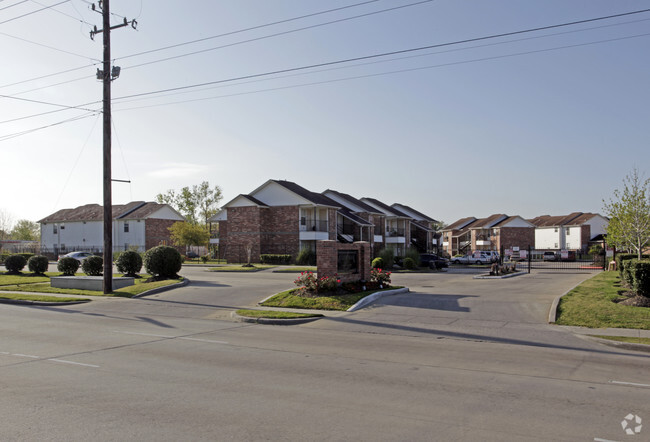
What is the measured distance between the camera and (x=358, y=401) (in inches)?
272

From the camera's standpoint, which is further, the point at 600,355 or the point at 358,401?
the point at 600,355

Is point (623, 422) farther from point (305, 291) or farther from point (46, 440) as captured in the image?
point (305, 291)

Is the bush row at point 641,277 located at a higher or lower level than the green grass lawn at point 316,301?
higher

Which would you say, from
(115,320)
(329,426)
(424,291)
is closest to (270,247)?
(424,291)

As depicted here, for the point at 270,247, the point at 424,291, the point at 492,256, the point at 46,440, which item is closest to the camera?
the point at 46,440

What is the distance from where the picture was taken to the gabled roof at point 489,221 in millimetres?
90494

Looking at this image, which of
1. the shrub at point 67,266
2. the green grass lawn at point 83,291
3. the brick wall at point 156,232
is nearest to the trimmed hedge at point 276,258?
the shrub at point 67,266

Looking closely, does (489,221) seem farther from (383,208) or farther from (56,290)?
(56,290)

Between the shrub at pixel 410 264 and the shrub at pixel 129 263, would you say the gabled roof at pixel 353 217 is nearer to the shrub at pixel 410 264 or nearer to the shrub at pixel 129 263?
the shrub at pixel 410 264

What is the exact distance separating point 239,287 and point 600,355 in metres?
17.0

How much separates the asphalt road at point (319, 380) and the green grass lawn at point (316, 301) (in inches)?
77.2

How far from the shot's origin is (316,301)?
59.8 ft

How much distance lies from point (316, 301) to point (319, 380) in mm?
10133

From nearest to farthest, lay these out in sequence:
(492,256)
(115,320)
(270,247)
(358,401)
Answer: (358,401), (115,320), (270,247), (492,256)
